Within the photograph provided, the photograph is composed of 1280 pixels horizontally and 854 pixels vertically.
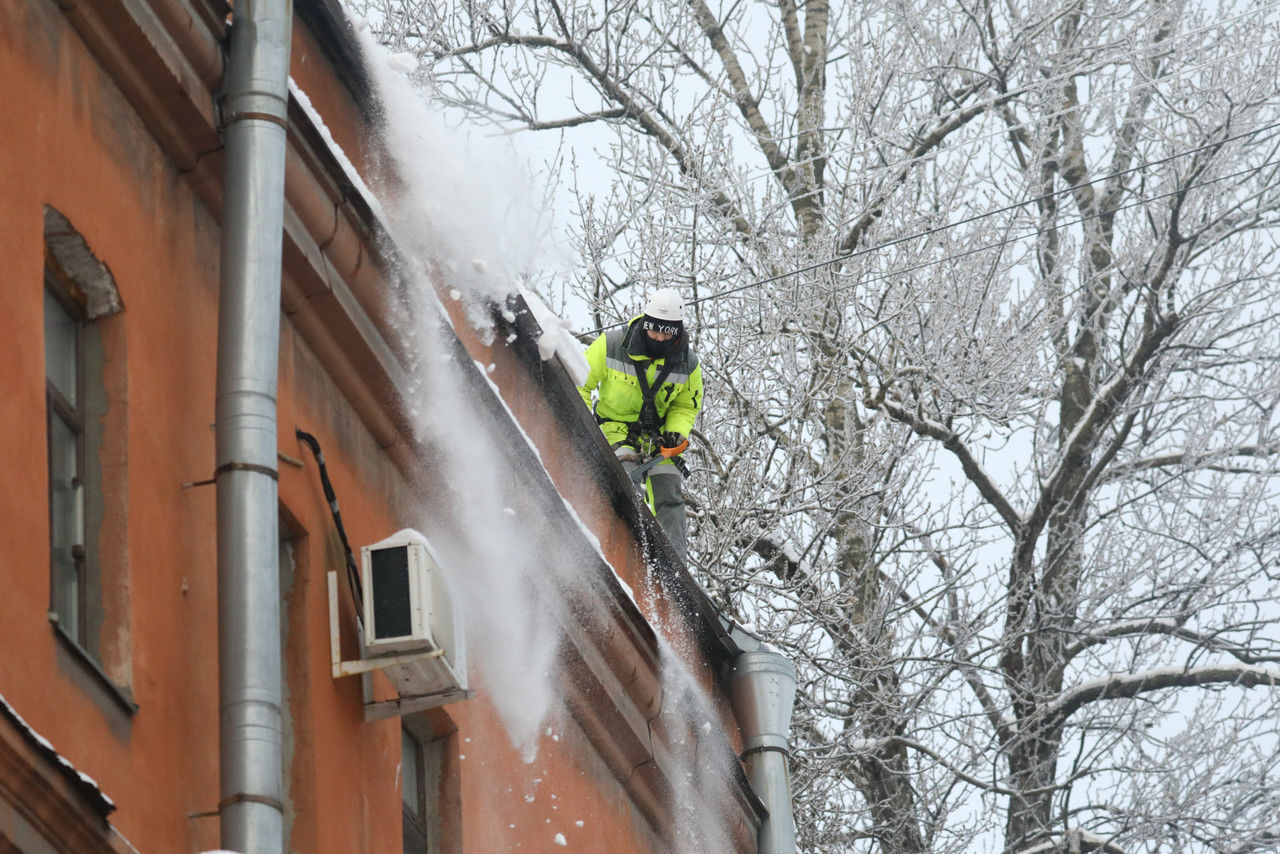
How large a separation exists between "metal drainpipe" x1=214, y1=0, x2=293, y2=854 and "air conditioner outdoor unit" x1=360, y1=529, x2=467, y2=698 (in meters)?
0.56

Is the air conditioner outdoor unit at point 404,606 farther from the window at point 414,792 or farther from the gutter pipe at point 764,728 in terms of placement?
the gutter pipe at point 764,728

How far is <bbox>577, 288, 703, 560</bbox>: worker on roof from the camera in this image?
11156 mm

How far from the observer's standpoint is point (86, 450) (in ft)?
17.5

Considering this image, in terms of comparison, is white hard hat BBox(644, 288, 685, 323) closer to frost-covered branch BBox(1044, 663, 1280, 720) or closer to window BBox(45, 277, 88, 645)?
window BBox(45, 277, 88, 645)

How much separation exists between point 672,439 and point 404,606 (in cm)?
535

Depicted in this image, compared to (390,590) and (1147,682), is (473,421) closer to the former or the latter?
(390,590)

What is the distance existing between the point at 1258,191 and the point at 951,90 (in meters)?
3.13

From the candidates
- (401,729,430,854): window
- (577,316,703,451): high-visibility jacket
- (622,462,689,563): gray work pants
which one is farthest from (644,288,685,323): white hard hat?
(401,729,430,854): window

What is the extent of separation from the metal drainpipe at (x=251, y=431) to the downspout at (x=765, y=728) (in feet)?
16.7

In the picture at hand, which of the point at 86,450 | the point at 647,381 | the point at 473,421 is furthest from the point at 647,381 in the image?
the point at 86,450

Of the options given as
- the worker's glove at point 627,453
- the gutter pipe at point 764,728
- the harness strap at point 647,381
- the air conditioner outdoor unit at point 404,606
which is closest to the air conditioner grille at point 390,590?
the air conditioner outdoor unit at point 404,606

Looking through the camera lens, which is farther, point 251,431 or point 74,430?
point 251,431

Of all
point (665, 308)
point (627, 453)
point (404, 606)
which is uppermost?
point (665, 308)

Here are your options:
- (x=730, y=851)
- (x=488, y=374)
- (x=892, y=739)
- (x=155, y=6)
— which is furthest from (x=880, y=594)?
(x=155, y=6)
